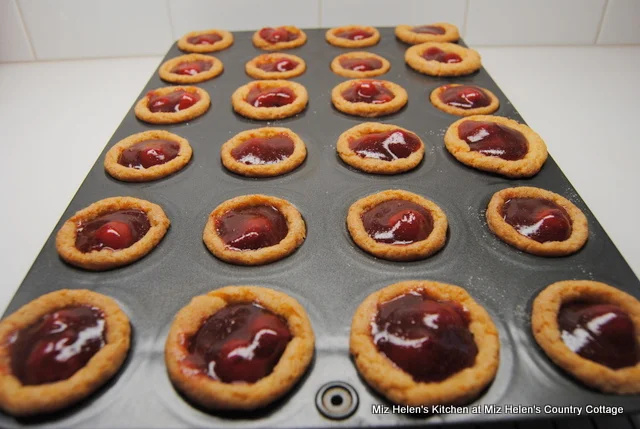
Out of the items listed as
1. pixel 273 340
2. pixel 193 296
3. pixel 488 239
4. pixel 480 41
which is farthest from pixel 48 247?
pixel 480 41

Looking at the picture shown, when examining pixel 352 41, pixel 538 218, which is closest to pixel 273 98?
pixel 352 41

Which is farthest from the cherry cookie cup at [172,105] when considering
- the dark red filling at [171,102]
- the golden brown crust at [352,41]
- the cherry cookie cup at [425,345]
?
the cherry cookie cup at [425,345]

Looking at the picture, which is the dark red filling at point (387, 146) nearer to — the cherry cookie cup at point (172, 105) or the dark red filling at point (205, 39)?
the cherry cookie cup at point (172, 105)

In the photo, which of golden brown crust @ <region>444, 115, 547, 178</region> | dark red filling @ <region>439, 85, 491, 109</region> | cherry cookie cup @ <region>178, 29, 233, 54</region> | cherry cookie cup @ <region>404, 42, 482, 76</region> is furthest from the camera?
cherry cookie cup @ <region>178, 29, 233, 54</region>

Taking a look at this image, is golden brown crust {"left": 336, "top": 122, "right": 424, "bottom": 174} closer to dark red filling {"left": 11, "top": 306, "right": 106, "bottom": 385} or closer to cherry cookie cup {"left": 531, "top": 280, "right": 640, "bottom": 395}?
cherry cookie cup {"left": 531, "top": 280, "right": 640, "bottom": 395}

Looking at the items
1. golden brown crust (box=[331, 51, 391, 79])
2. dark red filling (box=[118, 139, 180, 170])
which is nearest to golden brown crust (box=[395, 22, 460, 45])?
golden brown crust (box=[331, 51, 391, 79])

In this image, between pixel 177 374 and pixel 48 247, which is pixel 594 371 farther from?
pixel 48 247
